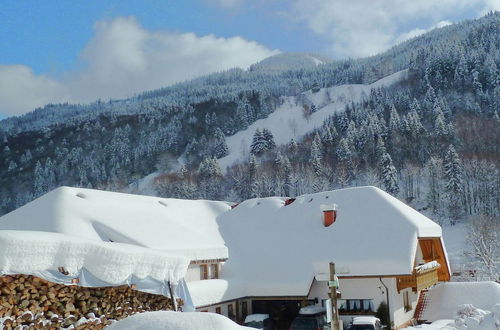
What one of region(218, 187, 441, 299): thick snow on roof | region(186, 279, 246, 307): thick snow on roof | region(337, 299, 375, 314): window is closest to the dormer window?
region(186, 279, 246, 307): thick snow on roof

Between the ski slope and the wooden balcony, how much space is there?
333ft

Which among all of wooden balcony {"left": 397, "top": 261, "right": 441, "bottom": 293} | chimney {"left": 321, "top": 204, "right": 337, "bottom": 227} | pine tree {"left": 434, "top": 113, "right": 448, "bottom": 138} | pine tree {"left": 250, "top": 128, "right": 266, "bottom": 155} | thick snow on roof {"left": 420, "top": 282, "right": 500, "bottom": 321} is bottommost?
thick snow on roof {"left": 420, "top": 282, "right": 500, "bottom": 321}

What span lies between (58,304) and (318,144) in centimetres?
10593

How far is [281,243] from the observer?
88.4 ft

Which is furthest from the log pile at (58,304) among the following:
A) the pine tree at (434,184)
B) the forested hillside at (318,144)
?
the pine tree at (434,184)

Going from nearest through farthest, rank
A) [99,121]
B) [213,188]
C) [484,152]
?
1. [484,152]
2. [213,188]
3. [99,121]

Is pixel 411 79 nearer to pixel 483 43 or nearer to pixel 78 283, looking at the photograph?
pixel 483 43

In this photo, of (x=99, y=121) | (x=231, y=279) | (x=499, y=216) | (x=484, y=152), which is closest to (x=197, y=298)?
(x=231, y=279)

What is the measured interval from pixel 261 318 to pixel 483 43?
477 feet

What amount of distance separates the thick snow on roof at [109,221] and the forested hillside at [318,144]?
188 feet

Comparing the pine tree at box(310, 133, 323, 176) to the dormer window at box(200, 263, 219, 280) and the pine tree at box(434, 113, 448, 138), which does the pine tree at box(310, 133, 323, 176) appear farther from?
the dormer window at box(200, 263, 219, 280)

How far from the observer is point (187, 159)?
14550 cm

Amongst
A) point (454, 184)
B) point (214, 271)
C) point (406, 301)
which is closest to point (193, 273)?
point (214, 271)

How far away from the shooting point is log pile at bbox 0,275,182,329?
1122 centimetres
